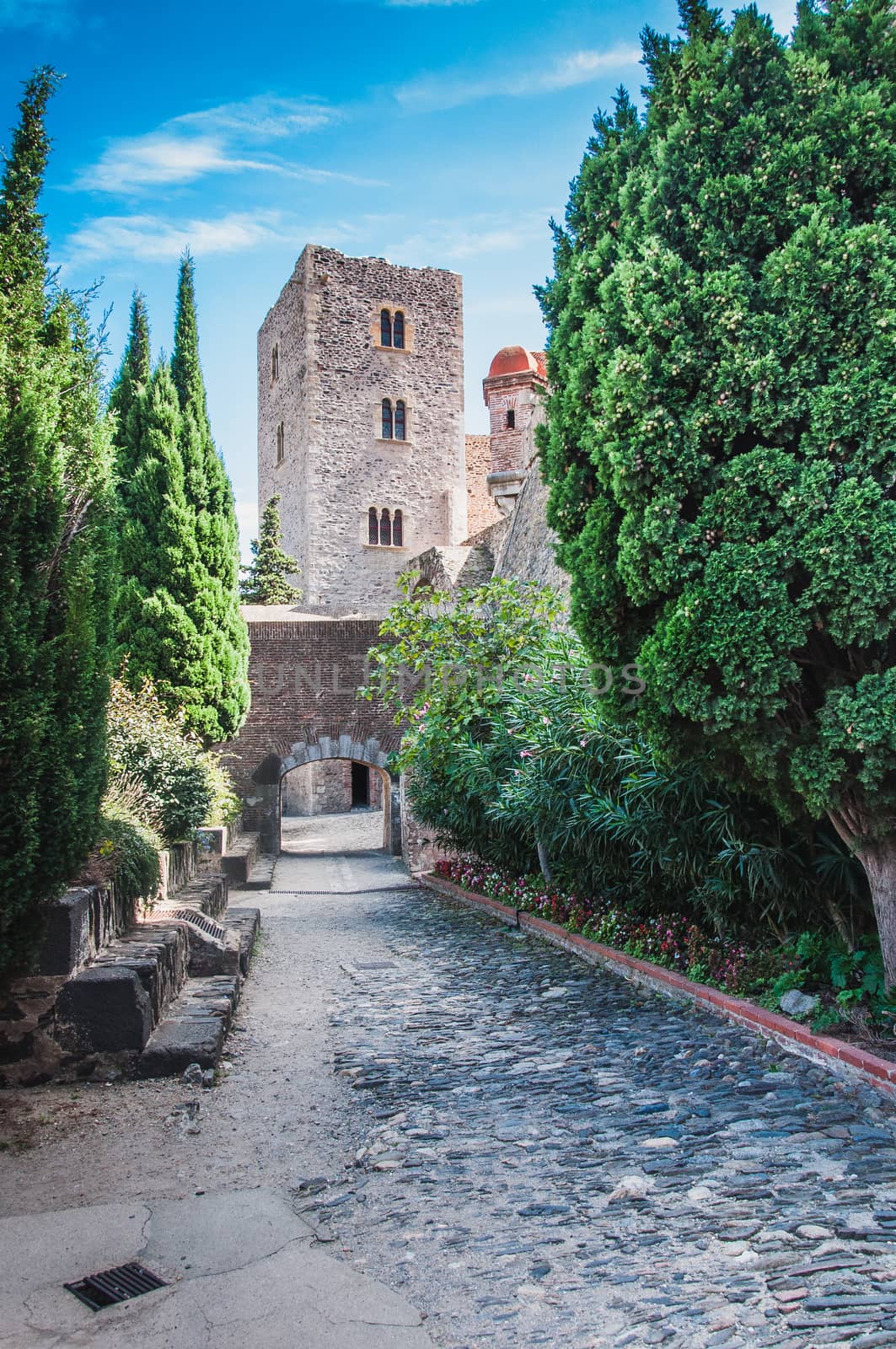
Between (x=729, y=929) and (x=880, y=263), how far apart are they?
3704mm

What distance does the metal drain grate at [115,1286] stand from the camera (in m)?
2.36

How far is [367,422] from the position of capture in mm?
29328

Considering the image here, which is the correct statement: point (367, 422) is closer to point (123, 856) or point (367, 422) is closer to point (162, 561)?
point (162, 561)

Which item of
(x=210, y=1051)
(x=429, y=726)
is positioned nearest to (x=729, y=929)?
(x=210, y=1051)

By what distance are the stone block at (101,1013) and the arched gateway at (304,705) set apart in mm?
11597

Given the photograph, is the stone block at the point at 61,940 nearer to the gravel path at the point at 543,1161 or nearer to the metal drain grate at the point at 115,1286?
the gravel path at the point at 543,1161

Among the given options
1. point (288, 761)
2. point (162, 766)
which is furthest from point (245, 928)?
point (288, 761)

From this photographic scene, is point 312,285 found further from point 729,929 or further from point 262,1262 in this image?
point 262,1262

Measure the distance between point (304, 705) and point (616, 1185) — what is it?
1327 centimetres

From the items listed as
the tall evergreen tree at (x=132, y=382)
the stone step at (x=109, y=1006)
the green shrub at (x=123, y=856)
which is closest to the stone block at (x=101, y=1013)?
the stone step at (x=109, y=1006)

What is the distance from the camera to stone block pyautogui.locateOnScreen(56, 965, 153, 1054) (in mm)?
4039

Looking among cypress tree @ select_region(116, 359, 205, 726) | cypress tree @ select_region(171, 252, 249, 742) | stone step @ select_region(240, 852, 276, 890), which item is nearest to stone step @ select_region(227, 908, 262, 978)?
stone step @ select_region(240, 852, 276, 890)

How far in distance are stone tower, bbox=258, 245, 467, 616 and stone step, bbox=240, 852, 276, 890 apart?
1462 centimetres

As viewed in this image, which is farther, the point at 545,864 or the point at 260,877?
the point at 260,877
